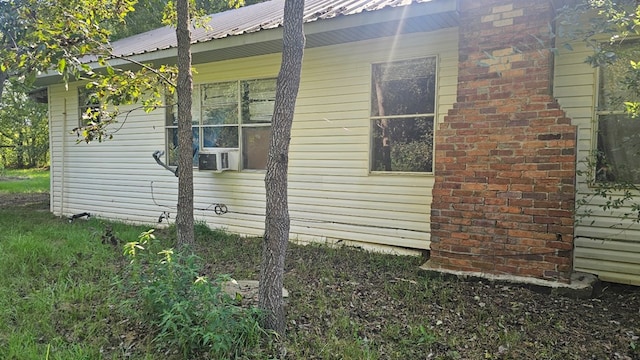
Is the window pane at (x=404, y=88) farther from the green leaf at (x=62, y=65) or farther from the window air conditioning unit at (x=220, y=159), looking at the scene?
the green leaf at (x=62, y=65)

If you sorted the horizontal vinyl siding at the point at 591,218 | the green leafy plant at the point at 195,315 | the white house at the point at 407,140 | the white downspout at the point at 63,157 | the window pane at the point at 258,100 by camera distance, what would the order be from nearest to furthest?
the green leafy plant at the point at 195,315
the white house at the point at 407,140
the horizontal vinyl siding at the point at 591,218
the window pane at the point at 258,100
the white downspout at the point at 63,157

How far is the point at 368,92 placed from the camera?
5328 millimetres

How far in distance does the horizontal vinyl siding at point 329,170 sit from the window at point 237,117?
6.4 inches

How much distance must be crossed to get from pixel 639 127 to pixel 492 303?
2.16 m

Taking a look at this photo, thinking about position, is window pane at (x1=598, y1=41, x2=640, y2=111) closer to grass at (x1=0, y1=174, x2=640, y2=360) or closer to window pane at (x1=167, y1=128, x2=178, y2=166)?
grass at (x1=0, y1=174, x2=640, y2=360)

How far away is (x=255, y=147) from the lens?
6.35 m

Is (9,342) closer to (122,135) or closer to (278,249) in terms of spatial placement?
(278,249)

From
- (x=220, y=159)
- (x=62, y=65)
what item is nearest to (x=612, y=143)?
(x=62, y=65)

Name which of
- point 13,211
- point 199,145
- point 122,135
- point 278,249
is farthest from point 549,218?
point 13,211

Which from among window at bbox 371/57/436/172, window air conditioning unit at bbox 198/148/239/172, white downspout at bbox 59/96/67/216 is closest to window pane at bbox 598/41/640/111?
window at bbox 371/57/436/172

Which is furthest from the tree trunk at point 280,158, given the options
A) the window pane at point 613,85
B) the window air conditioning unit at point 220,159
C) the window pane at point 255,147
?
the window air conditioning unit at point 220,159

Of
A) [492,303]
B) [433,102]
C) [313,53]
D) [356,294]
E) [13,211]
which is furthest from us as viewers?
[13,211]

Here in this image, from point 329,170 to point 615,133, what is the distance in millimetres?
3210

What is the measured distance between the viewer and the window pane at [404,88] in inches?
196
